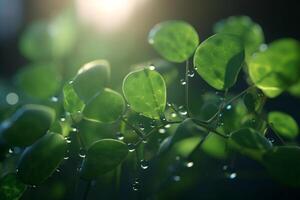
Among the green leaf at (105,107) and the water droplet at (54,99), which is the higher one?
the green leaf at (105,107)

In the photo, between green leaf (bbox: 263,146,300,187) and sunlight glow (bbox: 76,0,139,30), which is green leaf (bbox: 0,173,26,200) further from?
sunlight glow (bbox: 76,0,139,30)

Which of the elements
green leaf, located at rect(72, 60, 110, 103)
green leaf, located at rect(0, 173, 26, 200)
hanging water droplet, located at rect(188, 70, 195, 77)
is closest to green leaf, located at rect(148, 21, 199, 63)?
hanging water droplet, located at rect(188, 70, 195, 77)

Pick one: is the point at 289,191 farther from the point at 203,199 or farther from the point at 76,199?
the point at 76,199

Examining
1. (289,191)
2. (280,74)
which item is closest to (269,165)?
(280,74)

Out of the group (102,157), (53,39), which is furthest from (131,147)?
(53,39)

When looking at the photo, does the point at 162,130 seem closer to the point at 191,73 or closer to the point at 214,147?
the point at 191,73

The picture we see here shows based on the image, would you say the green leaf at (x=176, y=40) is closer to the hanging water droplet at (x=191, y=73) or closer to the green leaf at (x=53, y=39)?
the hanging water droplet at (x=191, y=73)

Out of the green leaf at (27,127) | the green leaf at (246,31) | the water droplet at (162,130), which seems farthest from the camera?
the green leaf at (246,31)

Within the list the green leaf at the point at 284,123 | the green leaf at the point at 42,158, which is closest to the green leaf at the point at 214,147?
the green leaf at the point at 284,123
